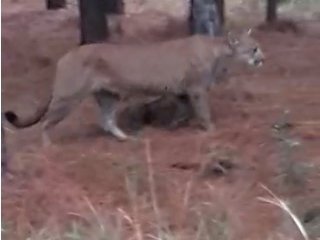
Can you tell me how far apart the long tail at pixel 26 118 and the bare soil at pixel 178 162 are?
0.15 meters

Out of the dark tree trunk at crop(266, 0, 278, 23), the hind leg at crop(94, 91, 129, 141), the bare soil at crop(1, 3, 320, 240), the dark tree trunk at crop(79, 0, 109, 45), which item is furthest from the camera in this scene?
the dark tree trunk at crop(266, 0, 278, 23)

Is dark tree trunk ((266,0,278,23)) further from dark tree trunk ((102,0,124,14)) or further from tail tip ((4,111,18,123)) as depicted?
tail tip ((4,111,18,123))

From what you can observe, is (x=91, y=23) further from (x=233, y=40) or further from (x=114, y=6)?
(x=233, y=40)

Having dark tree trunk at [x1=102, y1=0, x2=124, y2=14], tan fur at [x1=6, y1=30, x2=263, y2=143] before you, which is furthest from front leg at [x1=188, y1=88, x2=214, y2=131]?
dark tree trunk at [x1=102, y1=0, x2=124, y2=14]

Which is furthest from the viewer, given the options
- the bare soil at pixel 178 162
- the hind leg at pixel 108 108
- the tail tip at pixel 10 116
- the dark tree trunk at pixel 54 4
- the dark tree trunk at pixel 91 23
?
the dark tree trunk at pixel 54 4

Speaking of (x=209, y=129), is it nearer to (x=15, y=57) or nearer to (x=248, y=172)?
(x=248, y=172)

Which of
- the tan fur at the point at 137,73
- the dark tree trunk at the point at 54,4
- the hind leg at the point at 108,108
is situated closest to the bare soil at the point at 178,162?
the hind leg at the point at 108,108

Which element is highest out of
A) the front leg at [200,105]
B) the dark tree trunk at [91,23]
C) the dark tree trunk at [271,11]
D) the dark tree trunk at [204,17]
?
the dark tree trunk at [204,17]

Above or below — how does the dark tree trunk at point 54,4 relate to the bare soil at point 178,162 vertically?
below

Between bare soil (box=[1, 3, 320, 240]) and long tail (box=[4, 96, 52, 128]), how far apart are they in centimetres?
15

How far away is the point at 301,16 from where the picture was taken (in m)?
20.2

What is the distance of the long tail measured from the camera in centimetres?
924

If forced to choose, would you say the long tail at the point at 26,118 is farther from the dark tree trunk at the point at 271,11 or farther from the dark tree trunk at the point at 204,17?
the dark tree trunk at the point at 271,11

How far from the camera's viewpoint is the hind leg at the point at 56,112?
31.9 feet
